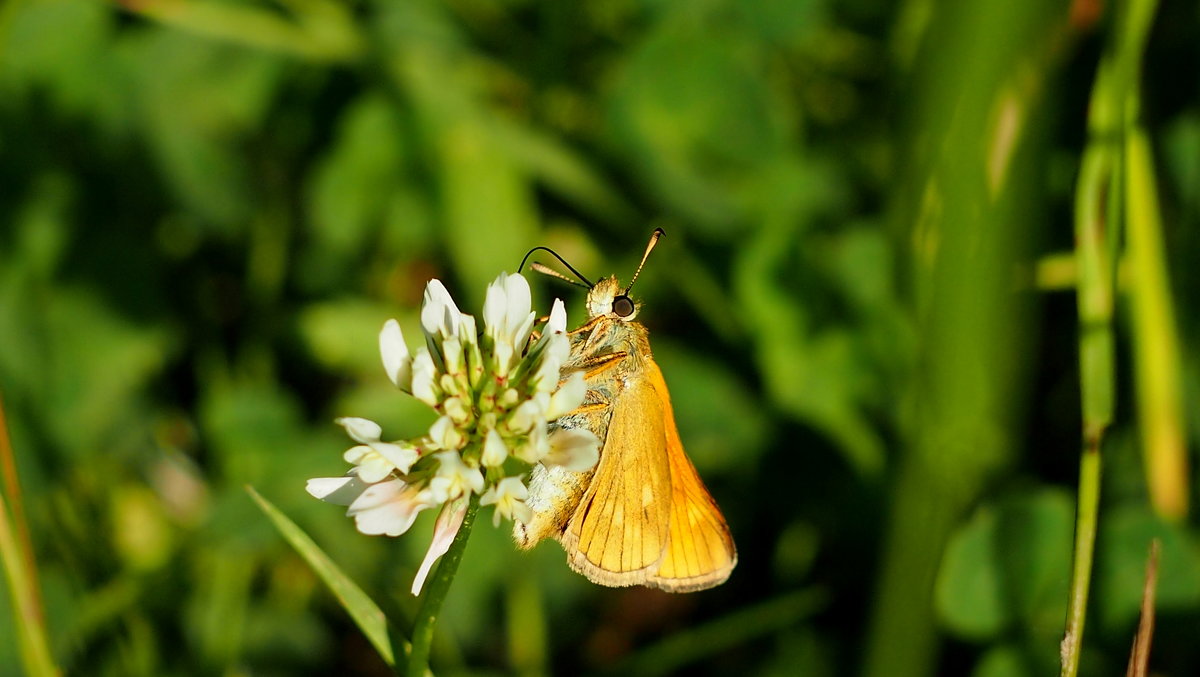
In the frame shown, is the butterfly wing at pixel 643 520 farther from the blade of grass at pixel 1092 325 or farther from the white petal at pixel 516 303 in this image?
the blade of grass at pixel 1092 325

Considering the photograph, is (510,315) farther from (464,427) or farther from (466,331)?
(464,427)

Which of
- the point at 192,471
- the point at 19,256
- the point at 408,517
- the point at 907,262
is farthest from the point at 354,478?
the point at 19,256

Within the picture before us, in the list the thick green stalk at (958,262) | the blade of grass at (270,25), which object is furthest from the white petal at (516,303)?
the blade of grass at (270,25)

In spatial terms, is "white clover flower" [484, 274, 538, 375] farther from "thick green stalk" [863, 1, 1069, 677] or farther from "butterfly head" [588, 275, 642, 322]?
"thick green stalk" [863, 1, 1069, 677]

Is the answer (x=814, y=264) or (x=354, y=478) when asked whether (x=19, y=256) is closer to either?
(x=354, y=478)

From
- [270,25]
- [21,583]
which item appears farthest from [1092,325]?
[270,25]

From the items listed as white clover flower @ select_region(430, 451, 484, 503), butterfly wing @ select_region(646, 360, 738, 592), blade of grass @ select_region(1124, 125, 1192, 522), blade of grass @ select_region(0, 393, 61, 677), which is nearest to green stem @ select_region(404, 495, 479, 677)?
white clover flower @ select_region(430, 451, 484, 503)
